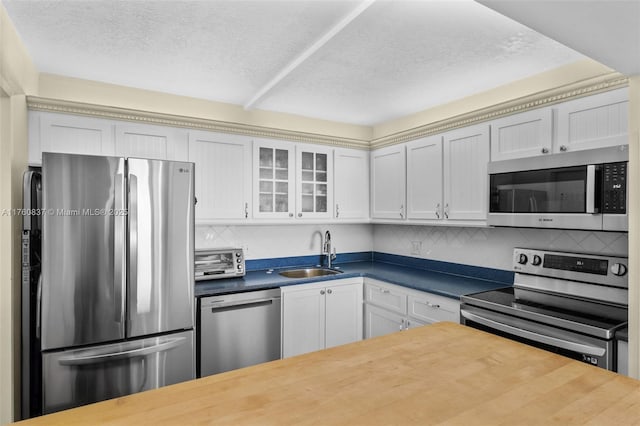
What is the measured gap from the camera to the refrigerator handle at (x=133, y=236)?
2.21m

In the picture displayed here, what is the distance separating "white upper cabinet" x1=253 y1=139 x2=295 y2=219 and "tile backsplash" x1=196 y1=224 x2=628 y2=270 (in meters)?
0.32

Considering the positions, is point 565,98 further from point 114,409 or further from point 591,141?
point 114,409

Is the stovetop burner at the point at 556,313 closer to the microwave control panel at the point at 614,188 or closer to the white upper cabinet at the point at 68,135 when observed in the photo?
the microwave control panel at the point at 614,188

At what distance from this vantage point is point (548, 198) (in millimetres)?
2215

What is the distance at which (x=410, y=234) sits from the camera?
3768 mm

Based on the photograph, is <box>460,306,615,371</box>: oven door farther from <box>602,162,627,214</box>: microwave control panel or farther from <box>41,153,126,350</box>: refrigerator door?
<box>41,153,126,350</box>: refrigerator door

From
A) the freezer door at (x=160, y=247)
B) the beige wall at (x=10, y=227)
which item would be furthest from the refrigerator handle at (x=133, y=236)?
the beige wall at (x=10, y=227)

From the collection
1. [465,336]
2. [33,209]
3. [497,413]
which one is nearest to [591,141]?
[465,336]

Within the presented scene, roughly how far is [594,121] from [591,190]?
0.43 meters

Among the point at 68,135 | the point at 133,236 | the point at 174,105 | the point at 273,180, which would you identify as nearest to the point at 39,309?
the point at 133,236

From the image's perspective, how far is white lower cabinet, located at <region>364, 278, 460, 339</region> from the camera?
2629 millimetres

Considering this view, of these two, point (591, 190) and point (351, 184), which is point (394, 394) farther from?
point (351, 184)

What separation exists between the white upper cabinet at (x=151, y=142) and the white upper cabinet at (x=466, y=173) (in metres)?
2.14

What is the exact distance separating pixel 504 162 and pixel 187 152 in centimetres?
237
